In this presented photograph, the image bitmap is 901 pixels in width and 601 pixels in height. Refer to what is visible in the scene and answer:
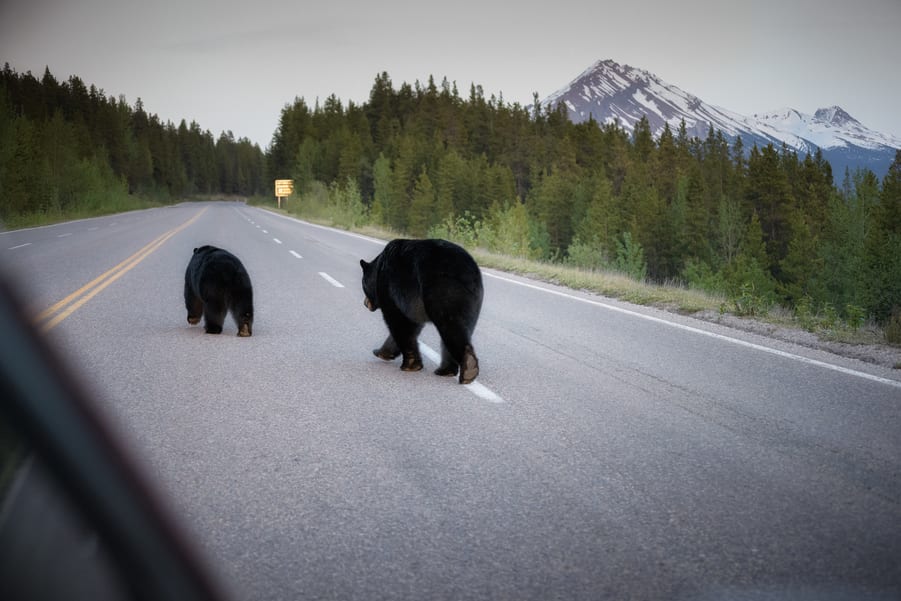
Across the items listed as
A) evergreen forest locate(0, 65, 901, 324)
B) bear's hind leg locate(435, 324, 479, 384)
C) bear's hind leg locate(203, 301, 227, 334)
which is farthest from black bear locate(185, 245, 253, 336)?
evergreen forest locate(0, 65, 901, 324)

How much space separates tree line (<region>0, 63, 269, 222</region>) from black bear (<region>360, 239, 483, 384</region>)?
123 inches

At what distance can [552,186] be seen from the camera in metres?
77.6

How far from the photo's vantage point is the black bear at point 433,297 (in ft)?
18.7

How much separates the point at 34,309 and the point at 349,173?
8675cm

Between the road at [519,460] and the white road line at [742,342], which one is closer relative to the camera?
the road at [519,460]

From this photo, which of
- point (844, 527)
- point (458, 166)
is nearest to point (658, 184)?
point (458, 166)

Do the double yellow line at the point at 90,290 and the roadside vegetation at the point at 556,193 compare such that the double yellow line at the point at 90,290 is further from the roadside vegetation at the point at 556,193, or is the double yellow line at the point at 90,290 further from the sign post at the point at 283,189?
the sign post at the point at 283,189

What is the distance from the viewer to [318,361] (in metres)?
6.81

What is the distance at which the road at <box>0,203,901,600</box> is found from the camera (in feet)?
9.06

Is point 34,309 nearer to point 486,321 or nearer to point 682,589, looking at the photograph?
point 682,589

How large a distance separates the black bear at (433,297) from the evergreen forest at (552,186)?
16712 mm

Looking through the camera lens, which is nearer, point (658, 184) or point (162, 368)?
point (162, 368)

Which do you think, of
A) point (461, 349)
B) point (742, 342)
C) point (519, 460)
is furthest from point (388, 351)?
point (742, 342)

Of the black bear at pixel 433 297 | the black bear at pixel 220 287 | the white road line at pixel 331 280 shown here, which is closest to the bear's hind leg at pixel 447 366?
the black bear at pixel 433 297
